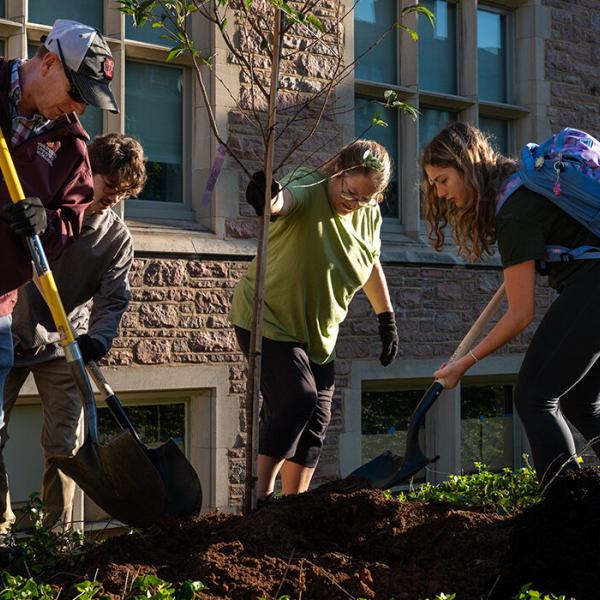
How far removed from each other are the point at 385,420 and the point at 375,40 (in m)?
2.87

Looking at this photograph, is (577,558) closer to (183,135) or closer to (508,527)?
(508,527)

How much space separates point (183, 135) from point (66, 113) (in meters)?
3.62

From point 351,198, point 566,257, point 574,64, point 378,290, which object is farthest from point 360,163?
point 574,64

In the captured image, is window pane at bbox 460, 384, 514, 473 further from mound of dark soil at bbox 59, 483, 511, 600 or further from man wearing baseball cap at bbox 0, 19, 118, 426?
man wearing baseball cap at bbox 0, 19, 118, 426

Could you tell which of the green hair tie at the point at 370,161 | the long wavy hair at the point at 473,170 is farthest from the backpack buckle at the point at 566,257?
the green hair tie at the point at 370,161

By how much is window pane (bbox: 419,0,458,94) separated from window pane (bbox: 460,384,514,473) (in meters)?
2.44

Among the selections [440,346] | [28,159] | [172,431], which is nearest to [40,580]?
[28,159]

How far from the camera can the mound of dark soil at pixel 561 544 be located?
291 centimetres

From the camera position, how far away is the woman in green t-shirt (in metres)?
4.82

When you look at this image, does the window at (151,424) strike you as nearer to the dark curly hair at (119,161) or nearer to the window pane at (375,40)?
the dark curly hair at (119,161)

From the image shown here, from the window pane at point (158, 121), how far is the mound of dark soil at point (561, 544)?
14.7 feet

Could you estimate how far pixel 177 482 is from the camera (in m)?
4.12

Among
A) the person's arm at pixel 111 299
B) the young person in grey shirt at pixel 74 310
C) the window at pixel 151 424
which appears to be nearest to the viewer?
the young person in grey shirt at pixel 74 310

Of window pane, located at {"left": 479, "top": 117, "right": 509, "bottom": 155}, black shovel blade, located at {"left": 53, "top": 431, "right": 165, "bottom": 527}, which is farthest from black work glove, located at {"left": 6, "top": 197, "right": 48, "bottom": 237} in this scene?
window pane, located at {"left": 479, "top": 117, "right": 509, "bottom": 155}
